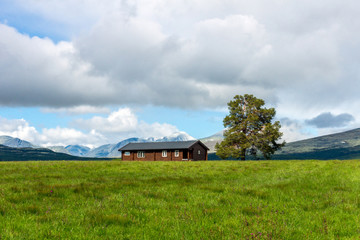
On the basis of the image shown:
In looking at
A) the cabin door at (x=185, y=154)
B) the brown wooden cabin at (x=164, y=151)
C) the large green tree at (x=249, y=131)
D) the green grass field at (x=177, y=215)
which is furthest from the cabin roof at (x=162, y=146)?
the green grass field at (x=177, y=215)

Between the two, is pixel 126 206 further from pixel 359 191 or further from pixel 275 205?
pixel 359 191

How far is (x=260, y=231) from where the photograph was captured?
19.7 feet

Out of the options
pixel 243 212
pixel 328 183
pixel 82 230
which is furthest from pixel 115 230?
pixel 328 183

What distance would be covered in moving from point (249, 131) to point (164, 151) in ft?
82.5

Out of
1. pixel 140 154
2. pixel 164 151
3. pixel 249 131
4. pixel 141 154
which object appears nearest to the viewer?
pixel 249 131

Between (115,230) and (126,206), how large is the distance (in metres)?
2.24

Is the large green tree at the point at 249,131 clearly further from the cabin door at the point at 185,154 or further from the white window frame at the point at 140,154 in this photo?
the white window frame at the point at 140,154

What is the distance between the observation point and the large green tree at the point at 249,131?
64.1 metres

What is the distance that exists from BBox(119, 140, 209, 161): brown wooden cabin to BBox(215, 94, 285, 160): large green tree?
1151 cm

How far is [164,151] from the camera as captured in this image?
78.1m

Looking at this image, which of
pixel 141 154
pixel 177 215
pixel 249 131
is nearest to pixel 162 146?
pixel 141 154

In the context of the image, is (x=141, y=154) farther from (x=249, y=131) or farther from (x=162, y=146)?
(x=249, y=131)

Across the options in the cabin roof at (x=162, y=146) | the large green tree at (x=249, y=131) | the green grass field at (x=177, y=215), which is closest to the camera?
the green grass field at (x=177, y=215)

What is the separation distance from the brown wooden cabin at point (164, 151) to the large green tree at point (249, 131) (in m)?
11.5
